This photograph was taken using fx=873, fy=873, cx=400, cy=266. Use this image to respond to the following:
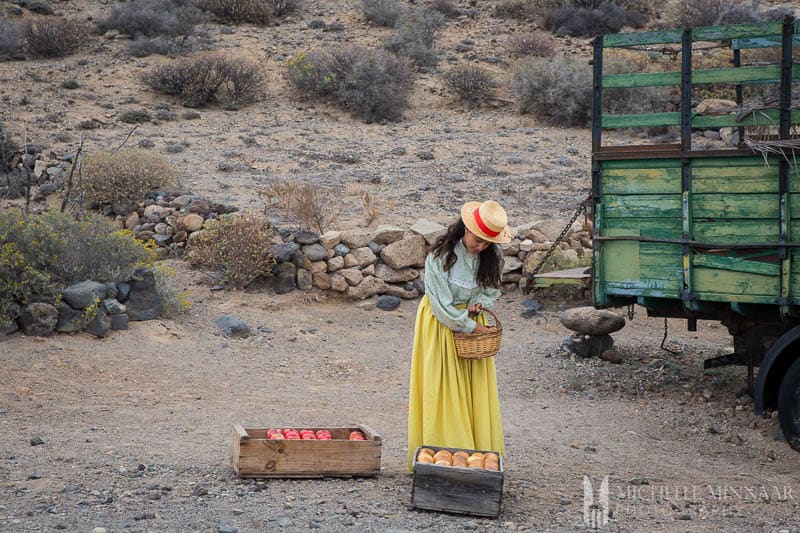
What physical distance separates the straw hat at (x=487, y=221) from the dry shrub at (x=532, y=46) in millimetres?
17676

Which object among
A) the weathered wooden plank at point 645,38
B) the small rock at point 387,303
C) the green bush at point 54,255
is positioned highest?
the weathered wooden plank at point 645,38

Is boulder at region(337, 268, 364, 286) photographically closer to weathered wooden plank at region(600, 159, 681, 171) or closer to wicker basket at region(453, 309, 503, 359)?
weathered wooden plank at region(600, 159, 681, 171)

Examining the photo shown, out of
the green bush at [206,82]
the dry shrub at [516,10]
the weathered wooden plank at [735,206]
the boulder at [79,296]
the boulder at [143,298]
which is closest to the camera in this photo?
the weathered wooden plank at [735,206]

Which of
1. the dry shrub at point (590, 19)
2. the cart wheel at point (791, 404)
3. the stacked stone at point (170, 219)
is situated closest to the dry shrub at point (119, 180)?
the stacked stone at point (170, 219)

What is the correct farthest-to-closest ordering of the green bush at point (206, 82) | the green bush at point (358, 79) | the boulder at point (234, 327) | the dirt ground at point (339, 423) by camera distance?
1. the green bush at point (206, 82)
2. the green bush at point (358, 79)
3. the boulder at point (234, 327)
4. the dirt ground at point (339, 423)

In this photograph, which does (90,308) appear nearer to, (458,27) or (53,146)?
(53,146)

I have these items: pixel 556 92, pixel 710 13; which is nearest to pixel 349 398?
pixel 556 92

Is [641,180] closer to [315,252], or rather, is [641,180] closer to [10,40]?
[315,252]

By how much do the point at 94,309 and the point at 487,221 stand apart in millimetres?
5043

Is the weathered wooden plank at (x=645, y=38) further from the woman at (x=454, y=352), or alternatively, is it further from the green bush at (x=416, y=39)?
the green bush at (x=416, y=39)

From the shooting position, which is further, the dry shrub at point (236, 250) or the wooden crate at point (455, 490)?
the dry shrub at point (236, 250)

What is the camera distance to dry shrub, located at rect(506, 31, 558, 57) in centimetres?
2170

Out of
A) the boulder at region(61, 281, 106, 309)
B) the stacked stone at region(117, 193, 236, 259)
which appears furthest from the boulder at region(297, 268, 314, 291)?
the boulder at region(61, 281, 106, 309)

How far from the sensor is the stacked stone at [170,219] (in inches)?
459
